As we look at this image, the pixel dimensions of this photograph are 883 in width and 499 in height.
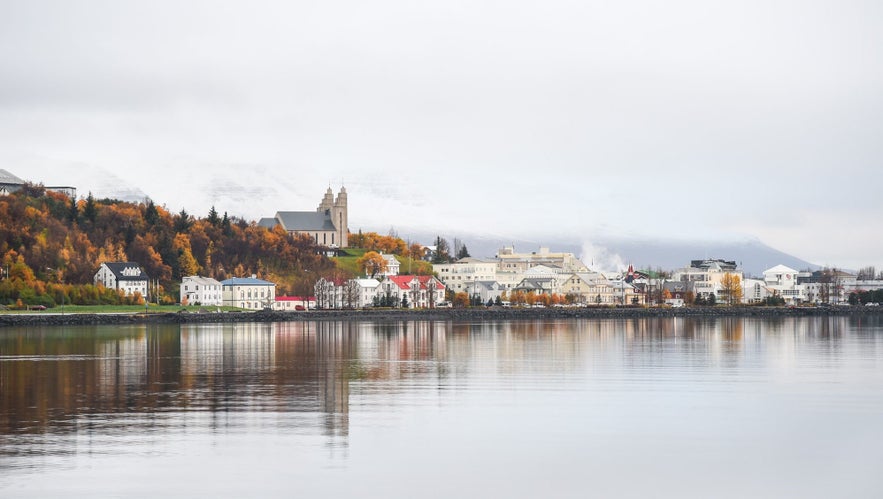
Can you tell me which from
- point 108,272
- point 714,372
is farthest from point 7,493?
point 108,272

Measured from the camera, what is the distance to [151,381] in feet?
101

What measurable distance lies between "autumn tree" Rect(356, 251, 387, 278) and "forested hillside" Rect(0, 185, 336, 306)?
7.17m

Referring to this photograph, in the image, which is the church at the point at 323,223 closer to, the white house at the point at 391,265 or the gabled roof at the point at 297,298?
the white house at the point at 391,265

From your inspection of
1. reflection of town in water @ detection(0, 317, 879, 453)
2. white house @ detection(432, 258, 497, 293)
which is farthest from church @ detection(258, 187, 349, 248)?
reflection of town in water @ detection(0, 317, 879, 453)

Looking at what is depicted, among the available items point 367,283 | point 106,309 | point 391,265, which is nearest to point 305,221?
point 391,265

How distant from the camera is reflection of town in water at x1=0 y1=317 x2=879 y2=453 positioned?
23.5 meters

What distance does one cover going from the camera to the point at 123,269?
109 metres

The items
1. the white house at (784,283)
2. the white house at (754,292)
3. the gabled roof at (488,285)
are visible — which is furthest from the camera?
the white house at (784,283)

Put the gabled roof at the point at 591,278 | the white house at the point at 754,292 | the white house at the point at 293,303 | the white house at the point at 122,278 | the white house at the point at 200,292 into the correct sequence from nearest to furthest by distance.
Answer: the white house at the point at 122,278, the white house at the point at 200,292, the white house at the point at 293,303, the gabled roof at the point at 591,278, the white house at the point at 754,292

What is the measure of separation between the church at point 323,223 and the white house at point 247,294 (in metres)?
50.4

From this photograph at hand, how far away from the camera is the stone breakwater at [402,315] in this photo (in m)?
84.9

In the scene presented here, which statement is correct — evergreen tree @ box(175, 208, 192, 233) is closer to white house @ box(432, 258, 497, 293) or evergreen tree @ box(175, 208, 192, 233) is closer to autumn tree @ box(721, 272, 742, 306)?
white house @ box(432, 258, 497, 293)

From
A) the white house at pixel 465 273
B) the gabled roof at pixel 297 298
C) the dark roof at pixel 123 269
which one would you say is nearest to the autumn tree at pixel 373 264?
the white house at pixel 465 273

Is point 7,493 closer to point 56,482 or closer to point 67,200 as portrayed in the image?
point 56,482
